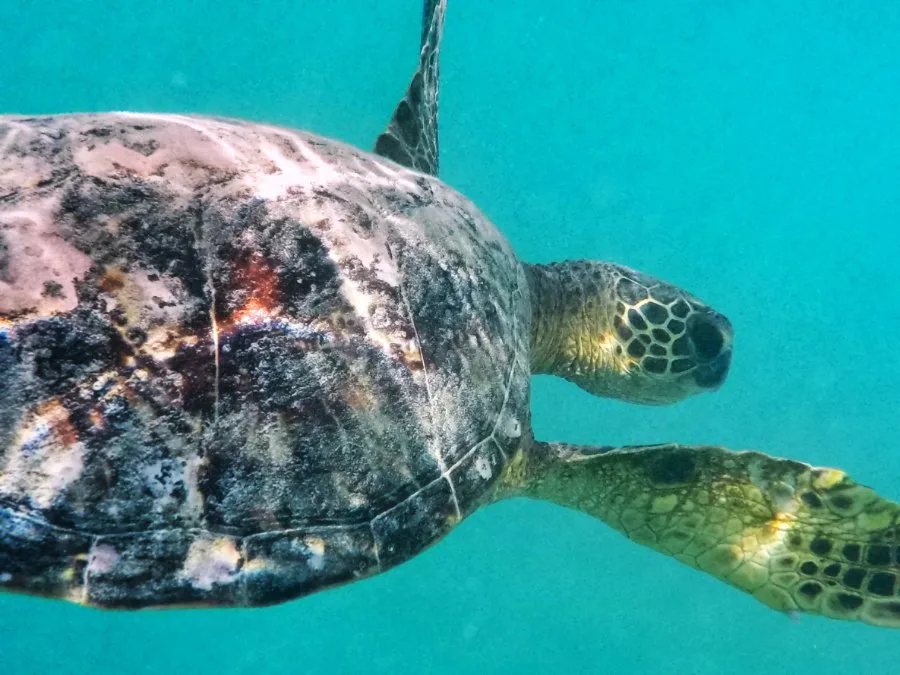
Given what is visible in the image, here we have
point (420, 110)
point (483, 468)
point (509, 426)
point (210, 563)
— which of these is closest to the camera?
point (210, 563)

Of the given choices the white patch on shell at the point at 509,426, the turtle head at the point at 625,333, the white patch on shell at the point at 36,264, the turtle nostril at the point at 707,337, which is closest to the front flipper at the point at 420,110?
the turtle head at the point at 625,333

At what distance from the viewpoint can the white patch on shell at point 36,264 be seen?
6.75ft

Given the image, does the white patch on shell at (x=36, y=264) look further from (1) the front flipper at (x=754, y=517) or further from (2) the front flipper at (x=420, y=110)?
(2) the front flipper at (x=420, y=110)

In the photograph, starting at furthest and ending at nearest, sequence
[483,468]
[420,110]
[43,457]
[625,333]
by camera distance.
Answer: [420,110] < [625,333] < [483,468] < [43,457]

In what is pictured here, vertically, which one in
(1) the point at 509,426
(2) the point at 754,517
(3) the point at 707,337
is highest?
(3) the point at 707,337

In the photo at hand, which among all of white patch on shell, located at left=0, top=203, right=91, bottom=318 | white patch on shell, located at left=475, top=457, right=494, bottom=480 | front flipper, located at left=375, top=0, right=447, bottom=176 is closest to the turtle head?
front flipper, located at left=375, top=0, right=447, bottom=176

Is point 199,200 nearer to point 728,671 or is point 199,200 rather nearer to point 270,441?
point 270,441

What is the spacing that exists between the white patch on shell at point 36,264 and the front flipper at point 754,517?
233cm

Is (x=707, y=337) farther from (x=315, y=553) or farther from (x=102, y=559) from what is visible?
(x=102, y=559)

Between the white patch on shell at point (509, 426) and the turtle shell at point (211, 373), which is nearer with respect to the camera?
the turtle shell at point (211, 373)

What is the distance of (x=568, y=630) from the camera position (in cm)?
1555

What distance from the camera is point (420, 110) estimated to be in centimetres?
540

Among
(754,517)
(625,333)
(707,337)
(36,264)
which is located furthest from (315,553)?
(707,337)

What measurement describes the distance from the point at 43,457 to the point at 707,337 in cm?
446
